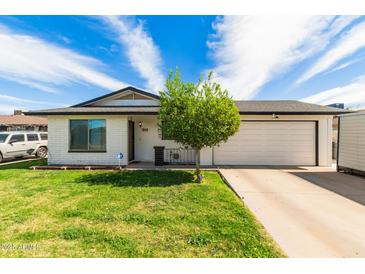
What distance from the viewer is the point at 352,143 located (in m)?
7.80

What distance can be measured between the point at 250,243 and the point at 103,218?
2.87m

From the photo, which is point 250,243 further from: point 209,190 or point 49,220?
point 49,220

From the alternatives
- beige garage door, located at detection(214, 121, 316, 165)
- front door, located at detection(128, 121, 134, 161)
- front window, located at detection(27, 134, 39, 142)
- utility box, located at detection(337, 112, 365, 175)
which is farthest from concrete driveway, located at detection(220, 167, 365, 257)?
front window, located at detection(27, 134, 39, 142)

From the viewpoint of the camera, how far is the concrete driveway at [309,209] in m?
2.89

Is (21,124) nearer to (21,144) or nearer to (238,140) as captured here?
(21,144)

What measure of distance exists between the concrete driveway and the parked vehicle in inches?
504

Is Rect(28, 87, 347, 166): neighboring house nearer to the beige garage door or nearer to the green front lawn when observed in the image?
the beige garage door

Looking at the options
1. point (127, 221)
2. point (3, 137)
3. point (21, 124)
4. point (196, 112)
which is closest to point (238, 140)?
Result: point (196, 112)

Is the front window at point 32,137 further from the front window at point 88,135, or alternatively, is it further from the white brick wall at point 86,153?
the front window at point 88,135

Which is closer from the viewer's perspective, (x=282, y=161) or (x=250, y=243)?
(x=250, y=243)

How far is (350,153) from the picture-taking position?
25.8 feet

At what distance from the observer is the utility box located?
738 centimetres

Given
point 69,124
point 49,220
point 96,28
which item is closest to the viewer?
point 49,220

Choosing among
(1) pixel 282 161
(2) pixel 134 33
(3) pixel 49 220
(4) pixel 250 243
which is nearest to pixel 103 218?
(3) pixel 49 220
